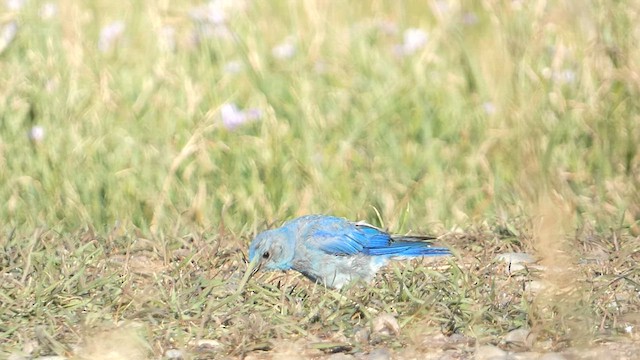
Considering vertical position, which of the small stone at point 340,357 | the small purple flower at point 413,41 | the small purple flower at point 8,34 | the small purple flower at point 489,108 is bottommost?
the small purple flower at point 489,108

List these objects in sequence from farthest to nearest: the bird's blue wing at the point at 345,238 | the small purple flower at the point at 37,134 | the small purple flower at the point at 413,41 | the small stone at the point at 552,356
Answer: the small purple flower at the point at 413,41
the small purple flower at the point at 37,134
the bird's blue wing at the point at 345,238
the small stone at the point at 552,356

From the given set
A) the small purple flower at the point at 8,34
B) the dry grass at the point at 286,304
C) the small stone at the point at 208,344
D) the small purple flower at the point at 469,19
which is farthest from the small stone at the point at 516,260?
the small purple flower at the point at 8,34

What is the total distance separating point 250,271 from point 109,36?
299cm

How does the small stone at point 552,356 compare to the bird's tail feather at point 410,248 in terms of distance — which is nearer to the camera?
the small stone at point 552,356

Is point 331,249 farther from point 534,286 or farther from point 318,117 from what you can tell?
point 318,117

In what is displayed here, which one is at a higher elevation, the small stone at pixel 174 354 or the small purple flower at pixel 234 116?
the small stone at pixel 174 354

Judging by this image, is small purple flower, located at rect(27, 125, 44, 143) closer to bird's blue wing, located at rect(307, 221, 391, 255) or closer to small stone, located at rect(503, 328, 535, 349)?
bird's blue wing, located at rect(307, 221, 391, 255)

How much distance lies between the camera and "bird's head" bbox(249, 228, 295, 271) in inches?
168

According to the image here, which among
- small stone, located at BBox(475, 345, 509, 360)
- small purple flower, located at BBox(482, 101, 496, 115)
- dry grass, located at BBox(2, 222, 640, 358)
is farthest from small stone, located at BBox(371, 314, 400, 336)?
small purple flower, located at BBox(482, 101, 496, 115)

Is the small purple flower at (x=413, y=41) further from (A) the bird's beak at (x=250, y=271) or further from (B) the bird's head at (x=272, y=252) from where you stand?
(A) the bird's beak at (x=250, y=271)

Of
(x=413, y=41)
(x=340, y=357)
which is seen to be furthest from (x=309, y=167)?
(x=340, y=357)

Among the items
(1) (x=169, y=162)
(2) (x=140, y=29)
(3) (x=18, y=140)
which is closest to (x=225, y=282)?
(1) (x=169, y=162)

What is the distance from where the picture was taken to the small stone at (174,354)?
3.47 meters

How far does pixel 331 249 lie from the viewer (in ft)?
14.7
